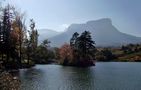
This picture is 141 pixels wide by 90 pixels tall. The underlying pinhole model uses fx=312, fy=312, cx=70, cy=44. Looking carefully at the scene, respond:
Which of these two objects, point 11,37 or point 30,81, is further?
point 11,37

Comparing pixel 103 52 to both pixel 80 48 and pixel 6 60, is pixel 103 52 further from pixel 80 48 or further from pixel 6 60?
pixel 6 60

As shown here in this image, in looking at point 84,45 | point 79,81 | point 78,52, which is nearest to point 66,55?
point 78,52

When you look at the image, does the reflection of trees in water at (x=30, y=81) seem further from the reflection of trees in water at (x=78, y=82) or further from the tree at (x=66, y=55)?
the tree at (x=66, y=55)

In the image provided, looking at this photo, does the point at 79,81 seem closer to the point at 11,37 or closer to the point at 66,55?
the point at 11,37

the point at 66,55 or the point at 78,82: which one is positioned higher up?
the point at 66,55

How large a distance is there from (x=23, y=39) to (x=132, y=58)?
3738 inches

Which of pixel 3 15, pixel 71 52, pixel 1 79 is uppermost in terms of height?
pixel 3 15

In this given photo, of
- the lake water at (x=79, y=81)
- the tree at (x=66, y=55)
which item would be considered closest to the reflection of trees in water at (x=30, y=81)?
the lake water at (x=79, y=81)

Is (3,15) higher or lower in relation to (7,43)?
higher

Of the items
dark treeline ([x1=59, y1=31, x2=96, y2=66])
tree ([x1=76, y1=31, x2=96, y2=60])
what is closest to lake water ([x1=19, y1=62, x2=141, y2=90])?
dark treeline ([x1=59, y1=31, x2=96, y2=66])

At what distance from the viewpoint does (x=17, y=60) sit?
8875 centimetres

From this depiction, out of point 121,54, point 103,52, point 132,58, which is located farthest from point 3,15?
point 121,54

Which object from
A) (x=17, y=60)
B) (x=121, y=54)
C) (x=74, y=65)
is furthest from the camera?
(x=121, y=54)

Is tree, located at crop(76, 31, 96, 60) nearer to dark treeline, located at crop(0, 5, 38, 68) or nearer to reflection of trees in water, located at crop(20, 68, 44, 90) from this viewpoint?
dark treeline, located at crop(0, 5, 38, 68)
